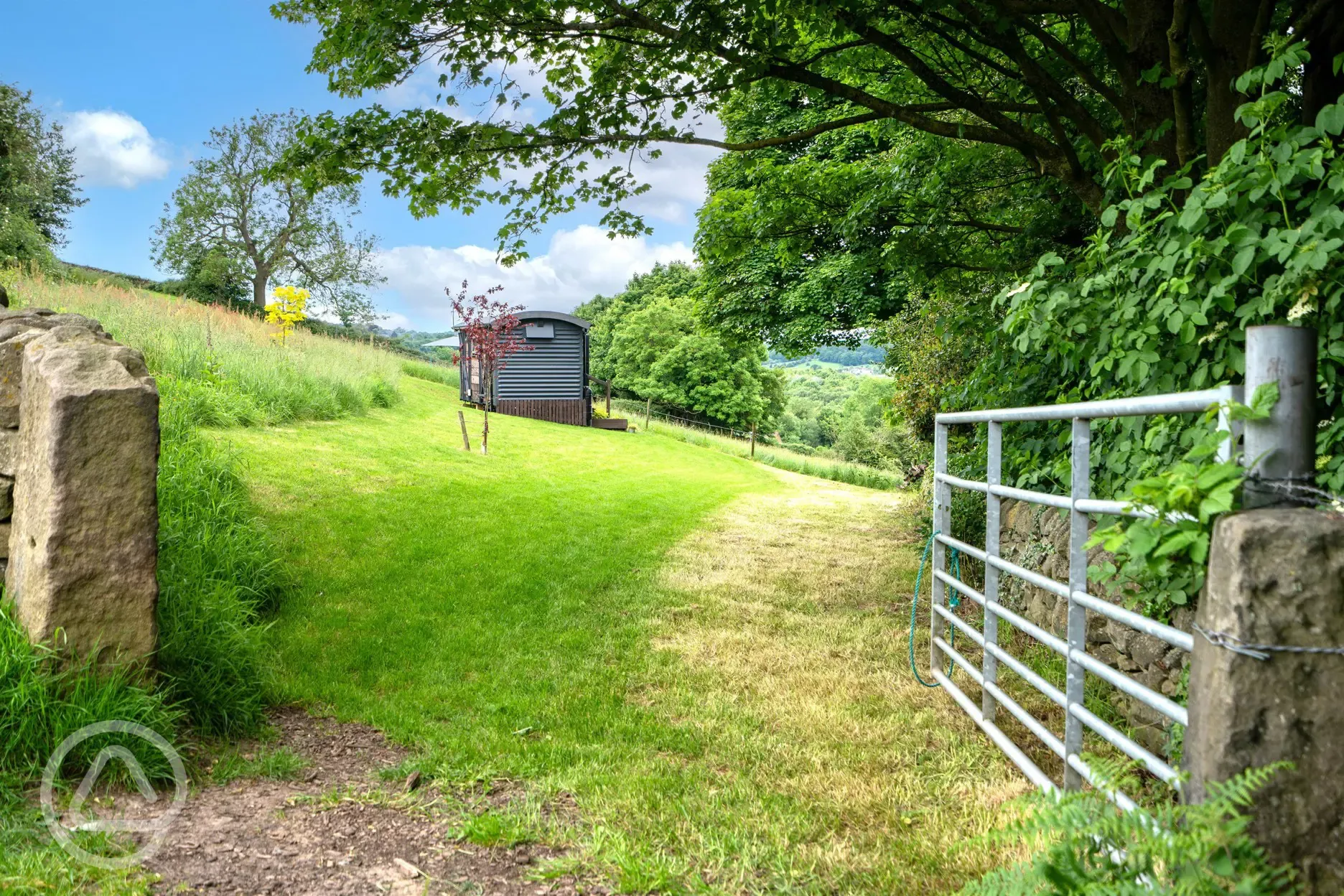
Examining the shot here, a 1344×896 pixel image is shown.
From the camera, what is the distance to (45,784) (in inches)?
115

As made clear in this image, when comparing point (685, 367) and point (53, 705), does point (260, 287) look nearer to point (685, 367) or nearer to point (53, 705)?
point (685, 367)

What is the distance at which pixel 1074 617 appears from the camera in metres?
2.92

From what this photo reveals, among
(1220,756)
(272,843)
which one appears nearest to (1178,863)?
(1220,756)

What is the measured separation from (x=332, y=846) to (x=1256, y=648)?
9.28 feet

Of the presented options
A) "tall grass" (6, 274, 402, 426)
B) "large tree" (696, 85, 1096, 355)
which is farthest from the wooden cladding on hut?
"large tree" (696, 85, 1096, 355)

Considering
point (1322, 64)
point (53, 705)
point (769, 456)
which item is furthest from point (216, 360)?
point (769, 456)

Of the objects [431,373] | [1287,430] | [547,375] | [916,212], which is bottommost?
[1287,430]

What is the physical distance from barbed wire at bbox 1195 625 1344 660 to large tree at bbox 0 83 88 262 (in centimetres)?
2212

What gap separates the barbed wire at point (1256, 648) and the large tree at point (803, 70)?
353cm

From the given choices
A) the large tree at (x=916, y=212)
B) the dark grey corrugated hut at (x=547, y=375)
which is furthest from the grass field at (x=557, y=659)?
the dark grey corrugated hut at (x=547, y=375)

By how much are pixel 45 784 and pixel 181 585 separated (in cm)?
124

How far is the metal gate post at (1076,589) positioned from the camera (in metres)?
2.87

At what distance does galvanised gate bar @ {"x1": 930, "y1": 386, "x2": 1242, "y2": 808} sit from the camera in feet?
7.63

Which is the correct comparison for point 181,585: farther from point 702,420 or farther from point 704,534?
point 702,420
